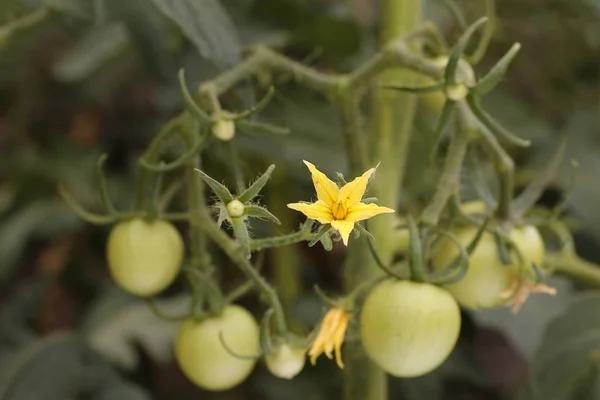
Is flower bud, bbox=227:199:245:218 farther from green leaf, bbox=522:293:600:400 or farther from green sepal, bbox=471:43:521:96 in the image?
green leaf, bbox=522:293:600:400

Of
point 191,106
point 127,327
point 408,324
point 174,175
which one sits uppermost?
point 191,106

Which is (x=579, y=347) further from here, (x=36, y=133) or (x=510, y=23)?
(x=36, y=133)

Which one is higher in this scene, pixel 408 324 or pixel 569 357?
pixel 408 324

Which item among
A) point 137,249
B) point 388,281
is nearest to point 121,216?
point 137,249

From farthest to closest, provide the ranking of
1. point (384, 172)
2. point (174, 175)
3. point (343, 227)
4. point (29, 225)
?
1. point (29, 225)
2. point (174, 175)
3. point (384, 172)
4. point (343, 227)

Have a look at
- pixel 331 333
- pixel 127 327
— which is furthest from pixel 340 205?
pixel 127 327

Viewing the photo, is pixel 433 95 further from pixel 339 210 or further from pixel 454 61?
pixel 339 210

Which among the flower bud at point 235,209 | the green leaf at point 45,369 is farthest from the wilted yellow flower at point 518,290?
the green leaf at point 45,369

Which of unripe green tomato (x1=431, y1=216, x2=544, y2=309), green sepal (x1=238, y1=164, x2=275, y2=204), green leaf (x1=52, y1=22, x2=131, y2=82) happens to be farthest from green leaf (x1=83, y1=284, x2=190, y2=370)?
green sepal (x1=238, y1=164, x2=275, y2=204)
